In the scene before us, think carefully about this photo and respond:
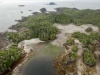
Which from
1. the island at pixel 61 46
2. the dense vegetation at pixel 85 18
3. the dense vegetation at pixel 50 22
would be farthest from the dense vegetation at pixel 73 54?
the dense vegetation at pixel 85 18

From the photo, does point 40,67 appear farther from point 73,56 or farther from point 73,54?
point 73,54

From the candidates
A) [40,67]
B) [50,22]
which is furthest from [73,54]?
[50,22]

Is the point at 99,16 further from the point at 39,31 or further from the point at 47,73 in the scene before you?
the point at 47,73

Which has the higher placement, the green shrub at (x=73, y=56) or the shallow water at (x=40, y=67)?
the green shrub at (x=73, y=56)

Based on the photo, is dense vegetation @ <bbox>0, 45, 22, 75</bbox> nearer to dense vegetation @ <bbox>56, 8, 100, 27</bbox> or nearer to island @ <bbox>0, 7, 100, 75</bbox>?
island @ <bbox>0, 7, 100, 75</bbox>

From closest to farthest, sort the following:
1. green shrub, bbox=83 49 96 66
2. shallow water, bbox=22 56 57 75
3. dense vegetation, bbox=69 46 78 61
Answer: shallow water, bbox=22 56 57 75 → green shrub, bbox=83 49 96 66 → dense vegetation, bbox=69 46 78 61

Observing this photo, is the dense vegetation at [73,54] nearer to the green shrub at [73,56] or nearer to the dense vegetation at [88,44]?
the green shrub at [73,56]

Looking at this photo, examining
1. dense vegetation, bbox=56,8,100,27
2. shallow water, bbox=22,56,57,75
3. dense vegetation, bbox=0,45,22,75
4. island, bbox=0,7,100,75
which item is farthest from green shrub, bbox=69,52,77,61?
dense vegetation, bbox=56,8,100,27
